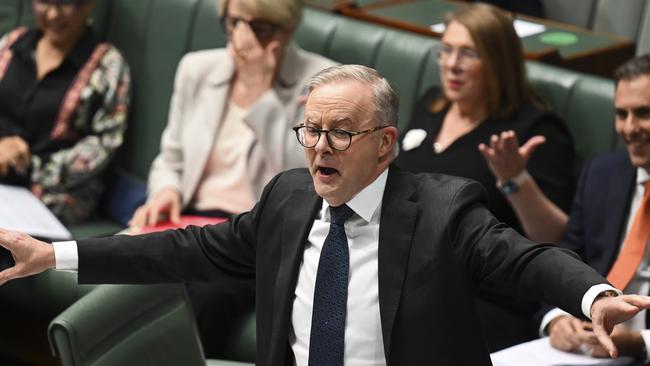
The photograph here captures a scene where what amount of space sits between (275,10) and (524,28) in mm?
903

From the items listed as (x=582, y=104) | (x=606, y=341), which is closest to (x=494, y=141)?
(x=582, y=104)

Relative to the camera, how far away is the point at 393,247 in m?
2.30

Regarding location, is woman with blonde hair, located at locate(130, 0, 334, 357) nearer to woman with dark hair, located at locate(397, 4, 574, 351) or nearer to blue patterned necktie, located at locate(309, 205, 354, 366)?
woman with dark hair, located at locate(397, 4, 574, 351)

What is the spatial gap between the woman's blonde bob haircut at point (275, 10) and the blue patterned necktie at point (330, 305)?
1.53 meters

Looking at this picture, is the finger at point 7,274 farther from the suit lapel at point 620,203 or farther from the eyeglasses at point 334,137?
the suit lapel at point 620,203

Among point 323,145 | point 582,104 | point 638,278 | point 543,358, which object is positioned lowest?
point 543,358

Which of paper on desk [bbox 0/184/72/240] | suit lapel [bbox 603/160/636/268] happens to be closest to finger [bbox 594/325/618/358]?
suit lapel [bbox 603/160/636/268]

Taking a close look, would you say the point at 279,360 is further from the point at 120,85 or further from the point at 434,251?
the point at 120,85

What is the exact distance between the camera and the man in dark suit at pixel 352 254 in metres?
2.26

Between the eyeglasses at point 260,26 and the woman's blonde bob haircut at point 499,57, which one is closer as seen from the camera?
the woman's blonde bob haircut at point 499,57

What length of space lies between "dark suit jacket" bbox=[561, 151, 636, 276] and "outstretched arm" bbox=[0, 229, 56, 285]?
4.82 feet

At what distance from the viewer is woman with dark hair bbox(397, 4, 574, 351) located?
343 centimetres

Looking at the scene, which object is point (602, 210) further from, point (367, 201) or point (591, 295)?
point (591, 295)

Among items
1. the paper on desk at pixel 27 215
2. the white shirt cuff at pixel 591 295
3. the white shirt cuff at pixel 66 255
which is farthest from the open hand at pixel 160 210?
the white shirt cuff at pixel 591 295
